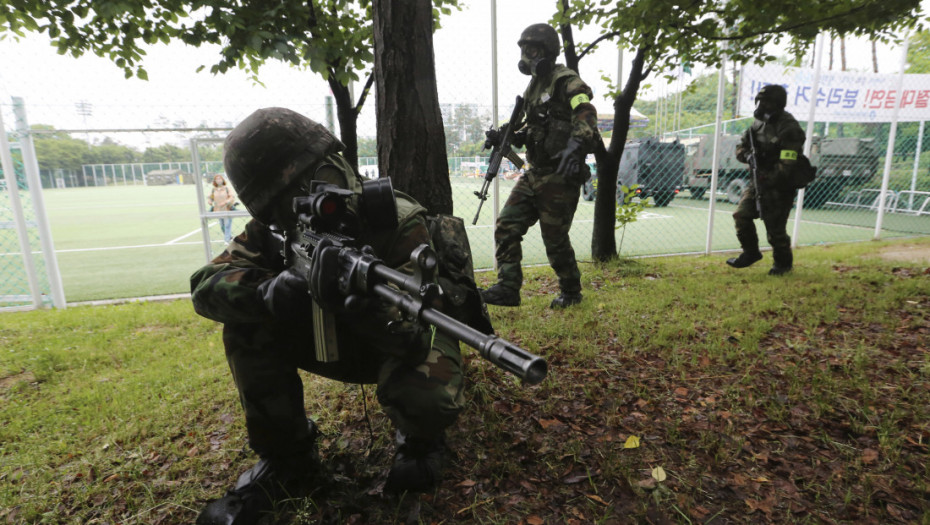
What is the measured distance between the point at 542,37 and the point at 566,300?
2233mm

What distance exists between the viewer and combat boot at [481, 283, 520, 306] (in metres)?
3.85

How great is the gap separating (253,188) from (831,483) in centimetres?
244

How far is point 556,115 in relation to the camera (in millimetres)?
3904

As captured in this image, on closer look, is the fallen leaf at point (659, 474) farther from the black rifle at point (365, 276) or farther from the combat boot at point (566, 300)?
the combat boot at point (566, 300)

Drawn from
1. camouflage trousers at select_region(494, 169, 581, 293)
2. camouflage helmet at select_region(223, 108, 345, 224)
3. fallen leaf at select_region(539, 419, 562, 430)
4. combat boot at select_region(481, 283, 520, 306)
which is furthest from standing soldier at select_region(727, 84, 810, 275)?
camouflage helmet at select_region(223, 108, 345, 224)

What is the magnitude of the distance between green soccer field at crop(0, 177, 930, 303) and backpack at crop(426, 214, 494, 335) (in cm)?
365

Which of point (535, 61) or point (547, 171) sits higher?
point (535, 61)

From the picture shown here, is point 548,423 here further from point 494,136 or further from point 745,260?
point 745,260

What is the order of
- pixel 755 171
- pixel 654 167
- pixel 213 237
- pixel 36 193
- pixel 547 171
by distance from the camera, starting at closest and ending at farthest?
pixel 547 171, pixel 36 193, pixel 755 171, pixel 654 167, pixel 213 237

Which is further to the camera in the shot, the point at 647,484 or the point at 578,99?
the point at 578,99

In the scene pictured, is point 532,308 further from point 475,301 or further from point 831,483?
point 831,483

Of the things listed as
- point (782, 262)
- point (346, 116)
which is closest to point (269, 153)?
point (346, 116)

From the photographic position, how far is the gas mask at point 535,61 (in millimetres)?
3859

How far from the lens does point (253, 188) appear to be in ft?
5.83
